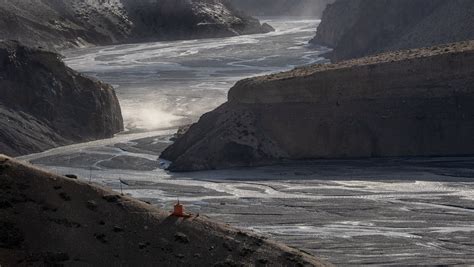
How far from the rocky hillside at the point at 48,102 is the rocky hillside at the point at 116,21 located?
44.0 metres

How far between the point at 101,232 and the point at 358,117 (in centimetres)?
2915

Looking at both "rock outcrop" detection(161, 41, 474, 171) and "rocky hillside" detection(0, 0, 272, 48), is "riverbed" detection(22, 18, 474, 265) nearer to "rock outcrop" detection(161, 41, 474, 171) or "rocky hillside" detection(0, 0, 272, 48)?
"rock outcrop" detection(161, 41, 474, 171)

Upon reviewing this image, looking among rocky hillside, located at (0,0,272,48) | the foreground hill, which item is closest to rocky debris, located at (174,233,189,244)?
the foreground hill

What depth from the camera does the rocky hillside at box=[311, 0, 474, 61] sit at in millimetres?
79312

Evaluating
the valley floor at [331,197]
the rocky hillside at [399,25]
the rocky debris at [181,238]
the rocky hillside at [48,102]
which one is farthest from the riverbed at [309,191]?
the rocky hillside at [399,25]

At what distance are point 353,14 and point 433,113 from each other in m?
52.2

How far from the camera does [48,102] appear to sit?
60312 millimetres

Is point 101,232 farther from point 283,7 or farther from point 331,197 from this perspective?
point 283,7

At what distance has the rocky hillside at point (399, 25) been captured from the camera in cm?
7931

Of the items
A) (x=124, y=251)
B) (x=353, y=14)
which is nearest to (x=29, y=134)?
(x=124, y=251)

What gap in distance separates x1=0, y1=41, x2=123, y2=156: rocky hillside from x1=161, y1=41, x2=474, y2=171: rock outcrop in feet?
26.7

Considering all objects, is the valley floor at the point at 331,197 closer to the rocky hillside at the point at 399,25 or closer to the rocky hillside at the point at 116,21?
the rocky hillside at the point at 399,25

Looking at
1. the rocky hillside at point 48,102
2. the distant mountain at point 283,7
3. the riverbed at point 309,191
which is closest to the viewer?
the riverbed at point 309,191

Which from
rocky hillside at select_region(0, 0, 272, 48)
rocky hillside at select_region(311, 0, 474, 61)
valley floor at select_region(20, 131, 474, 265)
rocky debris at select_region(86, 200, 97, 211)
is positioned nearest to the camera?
rocky debris at select_region(86, 200, 97, 211)
